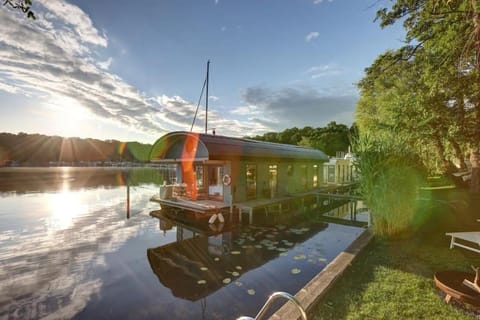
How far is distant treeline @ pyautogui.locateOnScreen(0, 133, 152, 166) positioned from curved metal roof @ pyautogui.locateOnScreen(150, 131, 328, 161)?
8709 cm

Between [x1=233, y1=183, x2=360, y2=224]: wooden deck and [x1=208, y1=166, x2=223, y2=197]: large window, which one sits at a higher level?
[x1=208, y1=166, x2=223, y2=197]: large window

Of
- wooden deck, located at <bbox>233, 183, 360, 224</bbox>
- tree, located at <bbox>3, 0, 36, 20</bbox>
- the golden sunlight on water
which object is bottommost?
the golden sunlight on water

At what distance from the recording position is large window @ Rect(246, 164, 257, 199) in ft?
40.3

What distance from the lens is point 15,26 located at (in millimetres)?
7758

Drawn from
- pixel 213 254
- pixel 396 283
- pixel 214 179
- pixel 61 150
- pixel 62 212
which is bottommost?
pixel 62 212

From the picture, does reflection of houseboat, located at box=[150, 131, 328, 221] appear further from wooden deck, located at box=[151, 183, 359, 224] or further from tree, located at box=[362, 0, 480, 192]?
tree, located at box=[362, 0, 480, 192]

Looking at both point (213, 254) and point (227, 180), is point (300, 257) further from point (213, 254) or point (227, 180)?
point (227, 180)

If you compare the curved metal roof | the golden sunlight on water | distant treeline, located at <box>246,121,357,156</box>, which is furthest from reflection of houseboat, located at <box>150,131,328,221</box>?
distant treeline, located at <box>246,121,357,156</box>

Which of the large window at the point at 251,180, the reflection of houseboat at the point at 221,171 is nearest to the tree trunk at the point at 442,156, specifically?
the reflection of houseboat at the point at 221,171

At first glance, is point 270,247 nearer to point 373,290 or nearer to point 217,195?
point 373,290

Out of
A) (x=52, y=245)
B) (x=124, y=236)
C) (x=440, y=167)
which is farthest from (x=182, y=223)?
(x=440, y=167)

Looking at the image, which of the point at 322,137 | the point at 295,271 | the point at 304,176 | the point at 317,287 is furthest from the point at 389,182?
the point at 322,137

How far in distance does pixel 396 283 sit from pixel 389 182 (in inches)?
128

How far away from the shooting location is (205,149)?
33.7ft
